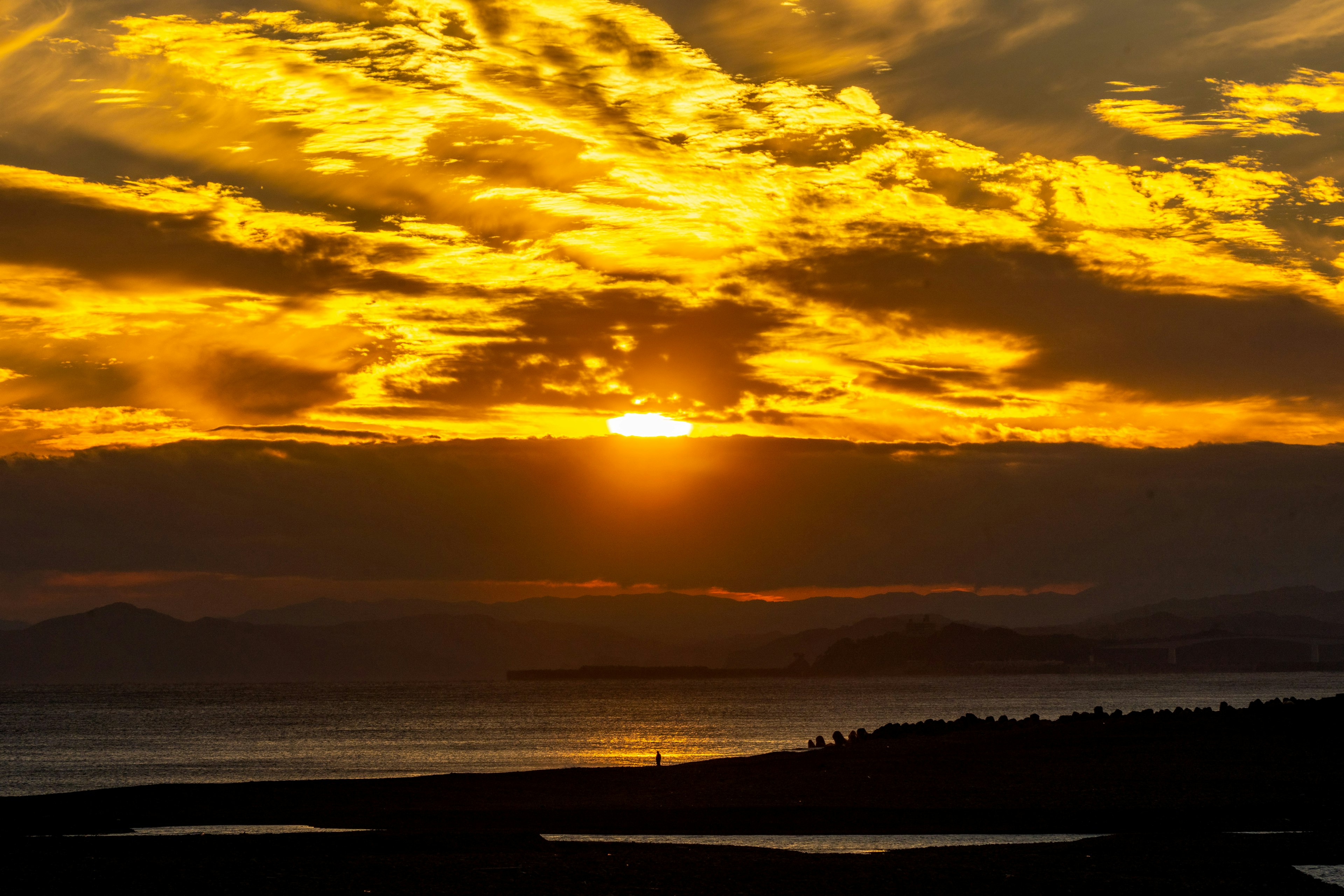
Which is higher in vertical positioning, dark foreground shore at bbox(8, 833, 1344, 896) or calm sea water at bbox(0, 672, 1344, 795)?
dark foreground shore at bbox(8, 833, 1344, 896)

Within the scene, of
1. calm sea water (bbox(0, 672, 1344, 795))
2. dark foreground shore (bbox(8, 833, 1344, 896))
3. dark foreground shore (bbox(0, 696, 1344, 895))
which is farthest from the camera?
calm sea water (bbox(0, 672, 1344, 795))

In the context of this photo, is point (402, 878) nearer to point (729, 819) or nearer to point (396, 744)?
point (729, 819)

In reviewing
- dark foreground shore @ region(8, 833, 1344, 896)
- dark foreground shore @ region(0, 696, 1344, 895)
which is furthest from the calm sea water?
dark foreground shore @ region(8, 833, 1344, 896)

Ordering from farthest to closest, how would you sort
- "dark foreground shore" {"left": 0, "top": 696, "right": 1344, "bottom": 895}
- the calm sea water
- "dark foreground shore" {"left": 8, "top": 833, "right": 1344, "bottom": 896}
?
1. the calm sea water
2. "dark foreground shore" {"left": 0, "top": 696, "right": 1344, "bottom": 895}
3. "dark foreground shore" {"left": 8, "top": 833, "right": 1344, "bottom": 896}

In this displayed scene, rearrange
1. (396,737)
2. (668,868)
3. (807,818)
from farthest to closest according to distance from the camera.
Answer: (396,737) < (807,818) < (668,868)

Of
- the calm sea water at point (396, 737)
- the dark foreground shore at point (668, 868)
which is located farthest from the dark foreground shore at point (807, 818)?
the calm sea water at point (396, 737)

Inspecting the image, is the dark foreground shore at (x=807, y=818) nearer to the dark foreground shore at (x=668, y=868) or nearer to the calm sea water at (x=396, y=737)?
the dark foreground shore at (x=668, y=868)

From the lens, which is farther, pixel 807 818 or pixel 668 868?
pixel 807 818

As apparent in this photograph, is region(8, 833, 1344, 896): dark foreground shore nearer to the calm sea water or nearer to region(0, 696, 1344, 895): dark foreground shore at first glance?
region(0, 696, 1344, 895): dark foreground shore

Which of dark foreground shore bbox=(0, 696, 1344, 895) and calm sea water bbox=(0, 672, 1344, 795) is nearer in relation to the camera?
dark foreground shore bbox=(0, 696, 1344, 895)

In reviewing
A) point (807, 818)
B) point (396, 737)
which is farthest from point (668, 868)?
point (396, 737)

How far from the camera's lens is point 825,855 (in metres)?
27.1

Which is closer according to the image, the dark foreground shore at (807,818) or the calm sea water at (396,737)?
the dark foreground shore at (807,818)

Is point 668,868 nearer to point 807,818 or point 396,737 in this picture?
point 807,818
